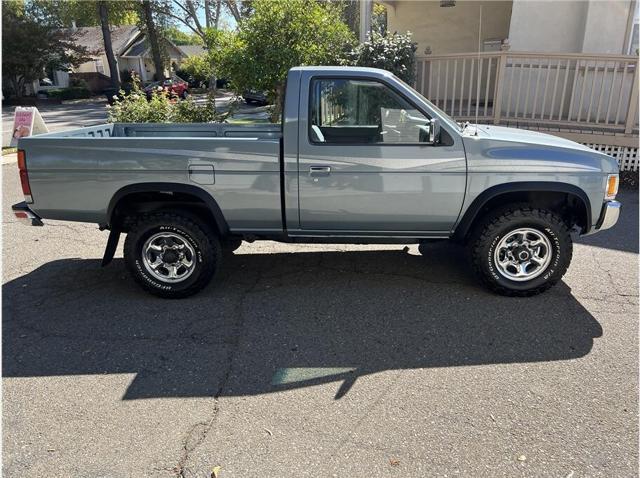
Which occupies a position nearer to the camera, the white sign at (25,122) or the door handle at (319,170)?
the door handle at (319,170)

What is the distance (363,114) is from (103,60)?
174 ft

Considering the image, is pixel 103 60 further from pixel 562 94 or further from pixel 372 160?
pixel 372 160

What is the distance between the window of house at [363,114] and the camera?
4039mm

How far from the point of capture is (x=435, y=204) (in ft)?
13.5

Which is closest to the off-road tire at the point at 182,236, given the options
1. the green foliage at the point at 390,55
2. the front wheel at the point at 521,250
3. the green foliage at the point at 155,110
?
the front wheel at the point at 521,250

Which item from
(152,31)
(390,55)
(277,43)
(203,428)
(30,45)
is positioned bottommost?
(203,428)

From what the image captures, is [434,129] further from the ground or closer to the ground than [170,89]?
closer to the ground

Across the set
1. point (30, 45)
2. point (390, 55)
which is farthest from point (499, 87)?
point (30, 45)

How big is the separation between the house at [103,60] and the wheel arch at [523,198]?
44.1m

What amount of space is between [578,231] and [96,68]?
2074 inches

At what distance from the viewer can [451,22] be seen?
13.9 metres

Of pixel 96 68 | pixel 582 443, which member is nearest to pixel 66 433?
pixel 582 443

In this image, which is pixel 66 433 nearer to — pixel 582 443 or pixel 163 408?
pixel 163 408

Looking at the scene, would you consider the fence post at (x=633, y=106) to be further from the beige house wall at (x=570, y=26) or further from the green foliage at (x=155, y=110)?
the green foliage at (x=155, y=110)
